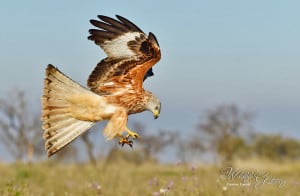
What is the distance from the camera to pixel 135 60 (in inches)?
293

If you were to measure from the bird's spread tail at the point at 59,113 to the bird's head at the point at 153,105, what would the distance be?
73 cm

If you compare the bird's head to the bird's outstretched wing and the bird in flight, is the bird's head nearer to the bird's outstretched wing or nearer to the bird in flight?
the bird in flight

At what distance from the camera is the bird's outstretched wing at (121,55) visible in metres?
7.37

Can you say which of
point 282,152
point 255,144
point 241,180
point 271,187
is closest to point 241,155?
point 255,144

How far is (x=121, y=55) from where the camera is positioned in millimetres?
7570

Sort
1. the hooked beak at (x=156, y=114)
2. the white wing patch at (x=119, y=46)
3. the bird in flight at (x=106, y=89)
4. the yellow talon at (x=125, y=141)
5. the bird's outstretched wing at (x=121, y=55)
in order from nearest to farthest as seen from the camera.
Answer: the yellow talon at (x=125, y=141) → the hooked beak at (x=156, y=114) → the bird in flight at (x=106, y=89) → the bird's outstretched wing at (x=121, y=55) → the white wing patch at (x=119, y=46)

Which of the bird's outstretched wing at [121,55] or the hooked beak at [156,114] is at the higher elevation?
the bird's outstretched wing at [121,55]
